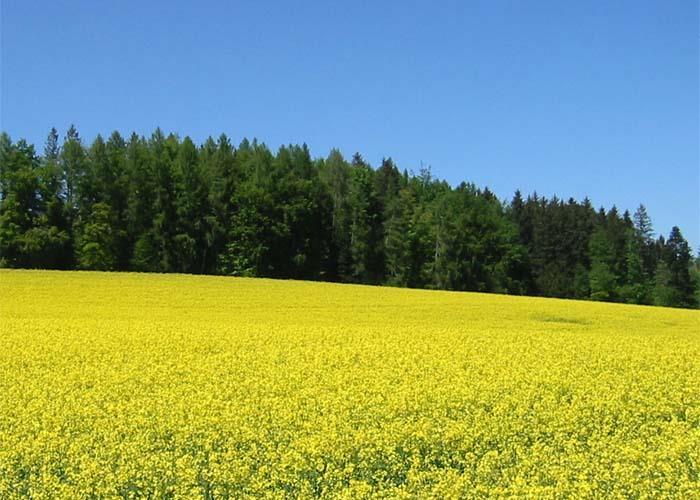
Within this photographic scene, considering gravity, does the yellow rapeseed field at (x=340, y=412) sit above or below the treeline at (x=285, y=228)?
below

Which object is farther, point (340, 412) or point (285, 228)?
point (285, 228)

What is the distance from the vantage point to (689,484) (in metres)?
6.84

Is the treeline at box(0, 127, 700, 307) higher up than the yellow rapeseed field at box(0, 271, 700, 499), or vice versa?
the treeline at box(0, 127, 700, 307)

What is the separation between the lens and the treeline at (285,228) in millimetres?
51469

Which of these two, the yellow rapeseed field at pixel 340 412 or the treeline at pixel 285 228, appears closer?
the yellow rapeseed field at pixel 340 412

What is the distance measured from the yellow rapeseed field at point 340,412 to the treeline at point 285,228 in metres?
33.7

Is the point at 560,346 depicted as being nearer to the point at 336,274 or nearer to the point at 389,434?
the point at 389,434

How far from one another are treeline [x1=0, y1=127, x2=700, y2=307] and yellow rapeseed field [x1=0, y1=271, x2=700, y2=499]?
33.7 m

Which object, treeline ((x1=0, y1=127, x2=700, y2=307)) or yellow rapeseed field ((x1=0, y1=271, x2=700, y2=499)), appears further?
treeline ((x1=0, y1=127, x2=700, y2=307))

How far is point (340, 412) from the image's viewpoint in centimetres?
966

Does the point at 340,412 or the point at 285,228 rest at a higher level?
the point at 285,228

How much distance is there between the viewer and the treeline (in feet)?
169

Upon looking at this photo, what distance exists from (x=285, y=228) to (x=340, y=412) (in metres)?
47.8

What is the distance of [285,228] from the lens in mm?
57062
